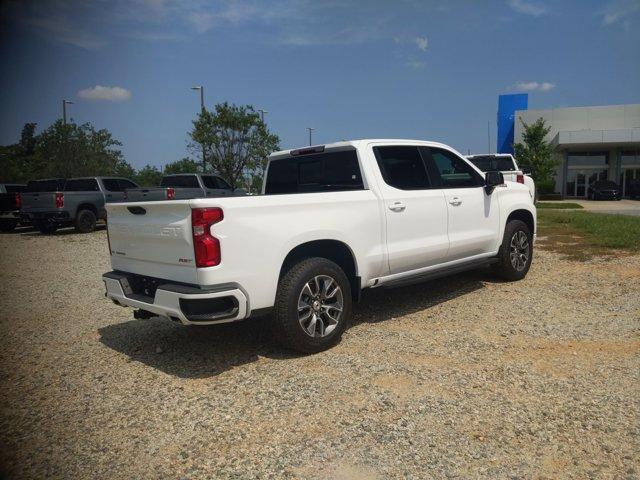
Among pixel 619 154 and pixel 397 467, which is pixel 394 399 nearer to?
pixel 397 467

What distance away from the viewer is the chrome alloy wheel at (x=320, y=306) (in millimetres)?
4195

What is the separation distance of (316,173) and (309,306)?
6.01 feet

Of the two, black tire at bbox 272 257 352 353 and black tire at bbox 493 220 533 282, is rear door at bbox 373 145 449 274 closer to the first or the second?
black tire at bbox 272 257 352 353

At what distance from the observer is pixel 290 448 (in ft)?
9.39

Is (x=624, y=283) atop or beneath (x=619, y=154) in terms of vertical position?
beneath

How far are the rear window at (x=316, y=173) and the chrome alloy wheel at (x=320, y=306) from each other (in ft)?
4.02

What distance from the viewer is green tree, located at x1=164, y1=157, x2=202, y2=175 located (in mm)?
27609

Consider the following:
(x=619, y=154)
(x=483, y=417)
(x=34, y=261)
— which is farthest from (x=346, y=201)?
(x=619, y=154)

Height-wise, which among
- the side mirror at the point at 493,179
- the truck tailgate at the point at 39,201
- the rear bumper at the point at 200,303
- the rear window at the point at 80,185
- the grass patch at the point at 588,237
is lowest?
the grass patch at the point at 588,237

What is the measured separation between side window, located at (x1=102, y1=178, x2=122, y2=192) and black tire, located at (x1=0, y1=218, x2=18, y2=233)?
4.11 m

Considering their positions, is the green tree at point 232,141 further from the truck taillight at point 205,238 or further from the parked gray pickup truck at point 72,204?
the truck taillight at point 205,238

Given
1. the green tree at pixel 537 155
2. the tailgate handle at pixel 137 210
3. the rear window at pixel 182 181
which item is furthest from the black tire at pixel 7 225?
the green tree at pixel 537 155

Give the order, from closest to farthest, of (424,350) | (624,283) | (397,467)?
(397,467) < (424,350) < (624,283)

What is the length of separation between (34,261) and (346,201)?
29.8ft
